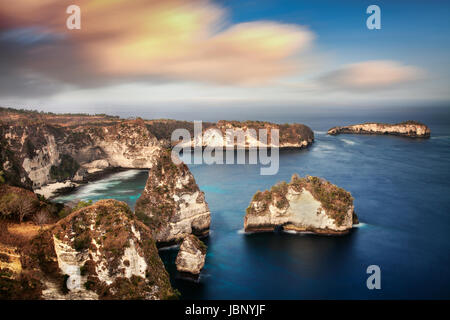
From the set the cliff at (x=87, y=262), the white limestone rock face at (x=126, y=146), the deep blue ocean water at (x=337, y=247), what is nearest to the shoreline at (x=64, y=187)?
the deep blue ocean water at (x=337, y=247)

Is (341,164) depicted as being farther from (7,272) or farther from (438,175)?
(7,272)

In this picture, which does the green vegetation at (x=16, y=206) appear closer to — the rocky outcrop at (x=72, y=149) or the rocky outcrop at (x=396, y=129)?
the rocky outcrop at (x=72, y=149)

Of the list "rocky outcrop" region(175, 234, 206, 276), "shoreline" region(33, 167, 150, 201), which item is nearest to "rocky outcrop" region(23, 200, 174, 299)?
"rocky outcrop" region(175, 234, 206, 276)

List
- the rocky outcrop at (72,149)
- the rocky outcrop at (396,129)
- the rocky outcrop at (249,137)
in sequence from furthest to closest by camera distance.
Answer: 1. the rocky outcrop at (396,129)
2. the rocky outcrop at (249,137)
3. the rocky outcrop at (72,149)

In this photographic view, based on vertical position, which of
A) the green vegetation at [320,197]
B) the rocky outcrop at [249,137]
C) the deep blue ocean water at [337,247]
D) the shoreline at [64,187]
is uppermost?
the rocky outcrop at [249,137]

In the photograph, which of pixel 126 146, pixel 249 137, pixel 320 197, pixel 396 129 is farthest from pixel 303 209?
→ pixel 396 129

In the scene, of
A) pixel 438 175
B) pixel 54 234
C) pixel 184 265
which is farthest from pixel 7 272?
pixel 438 175
